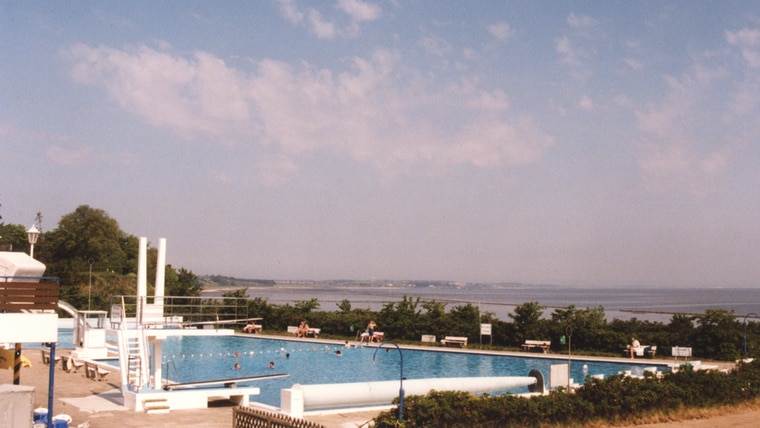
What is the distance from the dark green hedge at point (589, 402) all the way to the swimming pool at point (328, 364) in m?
6.60

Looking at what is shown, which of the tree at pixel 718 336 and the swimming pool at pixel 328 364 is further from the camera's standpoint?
the tree at pixel 718 336

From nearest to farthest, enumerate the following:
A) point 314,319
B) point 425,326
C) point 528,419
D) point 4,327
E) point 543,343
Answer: point 4,327 < point 528,419 < point 543,343 < point 425,326 < point 314,319

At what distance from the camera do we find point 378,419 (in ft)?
43.4

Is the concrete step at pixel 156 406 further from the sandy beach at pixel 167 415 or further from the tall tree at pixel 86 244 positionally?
the tall tree at pixel 86 244

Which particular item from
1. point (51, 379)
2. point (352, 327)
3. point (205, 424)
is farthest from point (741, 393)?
point (352, 327)

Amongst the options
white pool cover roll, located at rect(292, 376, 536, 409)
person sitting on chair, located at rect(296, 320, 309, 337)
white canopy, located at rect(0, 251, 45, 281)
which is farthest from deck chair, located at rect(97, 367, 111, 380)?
person sitting on chair, located at rect(296, 320, 309, 337)

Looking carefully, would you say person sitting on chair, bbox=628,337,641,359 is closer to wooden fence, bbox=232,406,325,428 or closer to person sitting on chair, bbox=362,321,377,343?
person sitting on chair, bbox=362,321,377,343

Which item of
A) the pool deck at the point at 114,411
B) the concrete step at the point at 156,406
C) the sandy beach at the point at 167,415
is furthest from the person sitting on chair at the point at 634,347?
the concrete step at the point at 156,406

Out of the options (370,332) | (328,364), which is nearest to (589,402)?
(328,364)

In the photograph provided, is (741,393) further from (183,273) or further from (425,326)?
(183,273)

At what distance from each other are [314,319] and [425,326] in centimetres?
676

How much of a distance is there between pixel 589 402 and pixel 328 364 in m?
16.0

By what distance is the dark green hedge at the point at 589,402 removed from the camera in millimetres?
13430

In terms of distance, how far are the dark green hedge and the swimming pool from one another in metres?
6.60
